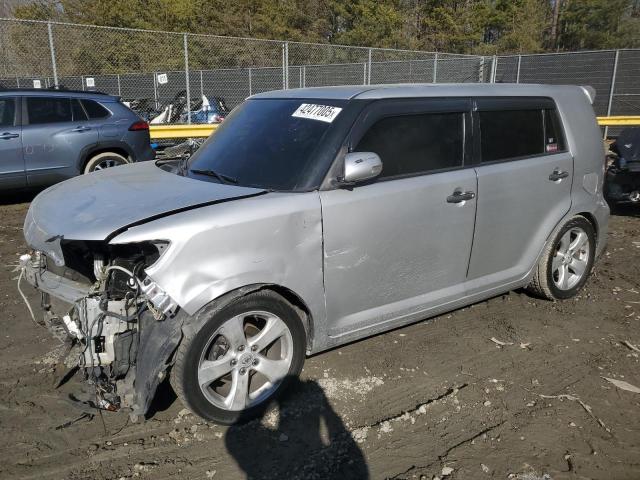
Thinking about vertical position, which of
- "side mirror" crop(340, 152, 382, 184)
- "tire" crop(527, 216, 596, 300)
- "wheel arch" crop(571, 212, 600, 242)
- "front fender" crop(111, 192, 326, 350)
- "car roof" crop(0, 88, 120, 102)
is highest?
"car roof" crop(0, 88, 120, 102)

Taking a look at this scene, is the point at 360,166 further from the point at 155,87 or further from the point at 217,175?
the point at 155,87

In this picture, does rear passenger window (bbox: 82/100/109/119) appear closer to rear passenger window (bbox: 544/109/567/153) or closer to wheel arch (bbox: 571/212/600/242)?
rear passenger window (bbox: 544/109/567/153)

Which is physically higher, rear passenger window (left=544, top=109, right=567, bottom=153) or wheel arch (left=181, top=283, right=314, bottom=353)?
rear passenger window (left=544, top=109, right=567, bottom=153)

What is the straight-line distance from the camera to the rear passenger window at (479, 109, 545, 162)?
13.3ft

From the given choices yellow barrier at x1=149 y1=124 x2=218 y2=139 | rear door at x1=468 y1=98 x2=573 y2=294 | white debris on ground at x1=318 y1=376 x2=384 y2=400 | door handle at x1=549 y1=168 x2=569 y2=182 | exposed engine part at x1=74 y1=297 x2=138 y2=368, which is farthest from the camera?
yellow barrier at x1=149 y1=124 x2=218 y2=139

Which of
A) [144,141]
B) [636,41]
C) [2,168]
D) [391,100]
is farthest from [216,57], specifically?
[636,41]

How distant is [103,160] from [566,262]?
714 cm

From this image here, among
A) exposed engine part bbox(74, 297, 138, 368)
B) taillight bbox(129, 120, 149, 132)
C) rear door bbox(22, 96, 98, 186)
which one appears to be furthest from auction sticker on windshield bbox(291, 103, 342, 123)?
taillight bbox(129, 120, 149, 132)

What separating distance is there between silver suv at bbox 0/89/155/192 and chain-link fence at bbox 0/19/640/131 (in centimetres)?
517

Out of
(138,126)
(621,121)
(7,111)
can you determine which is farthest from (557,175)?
(621,121)

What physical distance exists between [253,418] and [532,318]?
2635 millimetres

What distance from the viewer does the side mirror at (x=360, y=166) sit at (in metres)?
3.14

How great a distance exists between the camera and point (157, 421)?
3.15 meters

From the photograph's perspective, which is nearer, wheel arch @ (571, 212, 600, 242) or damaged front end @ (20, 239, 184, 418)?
damaged front end @ (20, 239, 184, 418)
